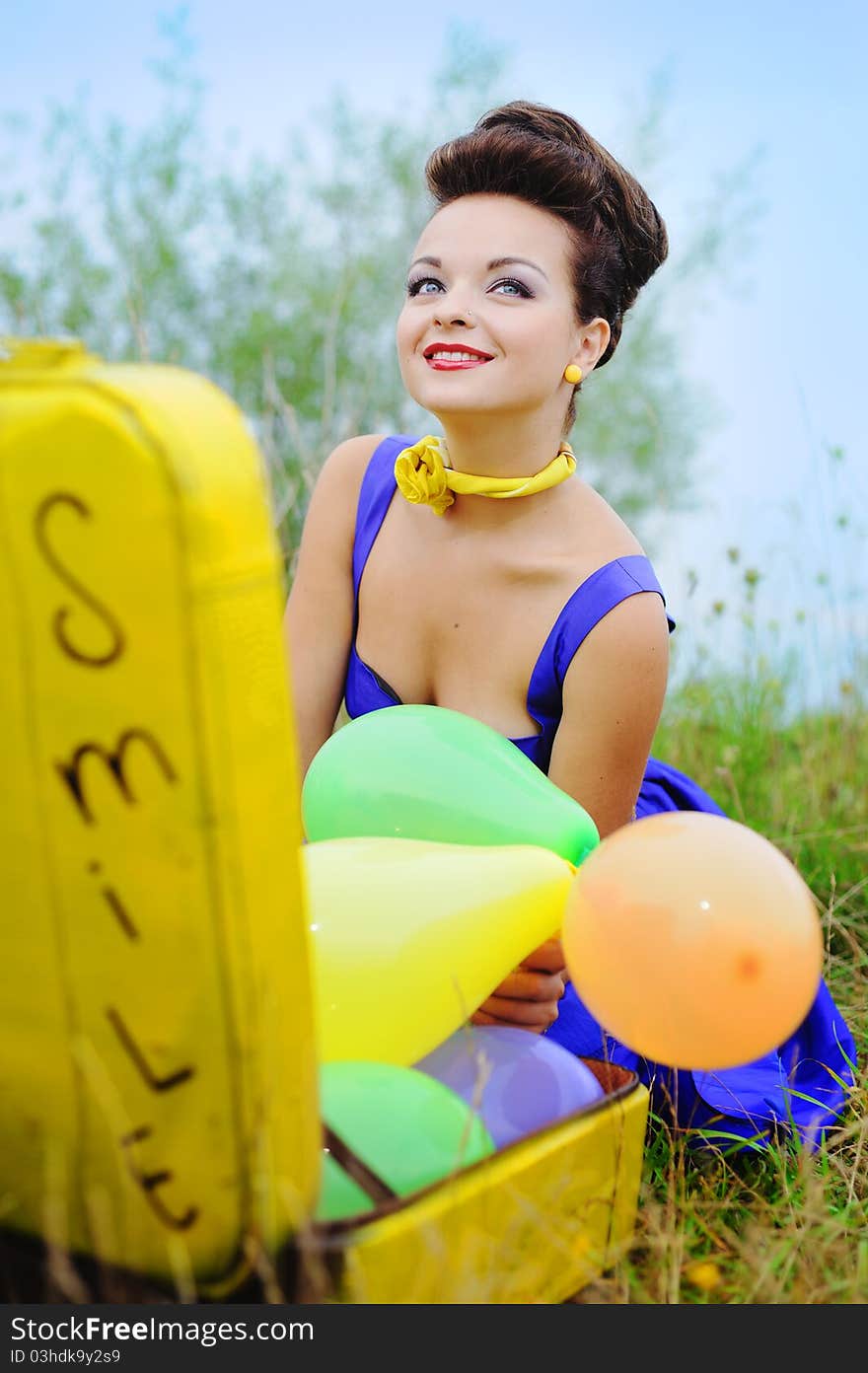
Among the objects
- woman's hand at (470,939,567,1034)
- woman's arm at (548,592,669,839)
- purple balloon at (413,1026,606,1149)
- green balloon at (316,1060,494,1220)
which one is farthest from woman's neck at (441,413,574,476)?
green balloon at (316,1060,494,1220)

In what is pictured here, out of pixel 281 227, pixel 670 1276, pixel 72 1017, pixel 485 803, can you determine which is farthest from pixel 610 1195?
pixel 281 227

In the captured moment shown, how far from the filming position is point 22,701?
2.72 feet

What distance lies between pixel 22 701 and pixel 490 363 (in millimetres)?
969

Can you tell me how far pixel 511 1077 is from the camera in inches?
45.7

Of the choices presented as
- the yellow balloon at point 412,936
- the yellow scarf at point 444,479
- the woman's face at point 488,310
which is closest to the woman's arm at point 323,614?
the yellow scarf at point 444,479

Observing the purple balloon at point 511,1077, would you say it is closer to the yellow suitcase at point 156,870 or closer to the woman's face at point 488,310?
the yellow suitcase at point 156,870

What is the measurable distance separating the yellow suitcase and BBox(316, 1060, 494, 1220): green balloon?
41mm

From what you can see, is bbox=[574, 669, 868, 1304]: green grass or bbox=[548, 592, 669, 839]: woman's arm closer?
bbox=[574, 669, 868, 1304]: green grass

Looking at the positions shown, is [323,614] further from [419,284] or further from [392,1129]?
[392,1129]

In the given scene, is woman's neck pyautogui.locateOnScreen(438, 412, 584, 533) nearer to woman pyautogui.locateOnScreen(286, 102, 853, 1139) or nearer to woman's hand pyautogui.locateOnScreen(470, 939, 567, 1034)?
woman pyautogui.locateOnScreen(286, 102, 853, 1139)

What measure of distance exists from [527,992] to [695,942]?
42 cm

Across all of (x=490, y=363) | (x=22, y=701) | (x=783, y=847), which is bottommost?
(x=783, y=847)

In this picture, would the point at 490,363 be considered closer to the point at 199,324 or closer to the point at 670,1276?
the point at 670,1276

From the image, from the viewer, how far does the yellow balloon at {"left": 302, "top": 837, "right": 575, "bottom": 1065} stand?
1.12 metres
